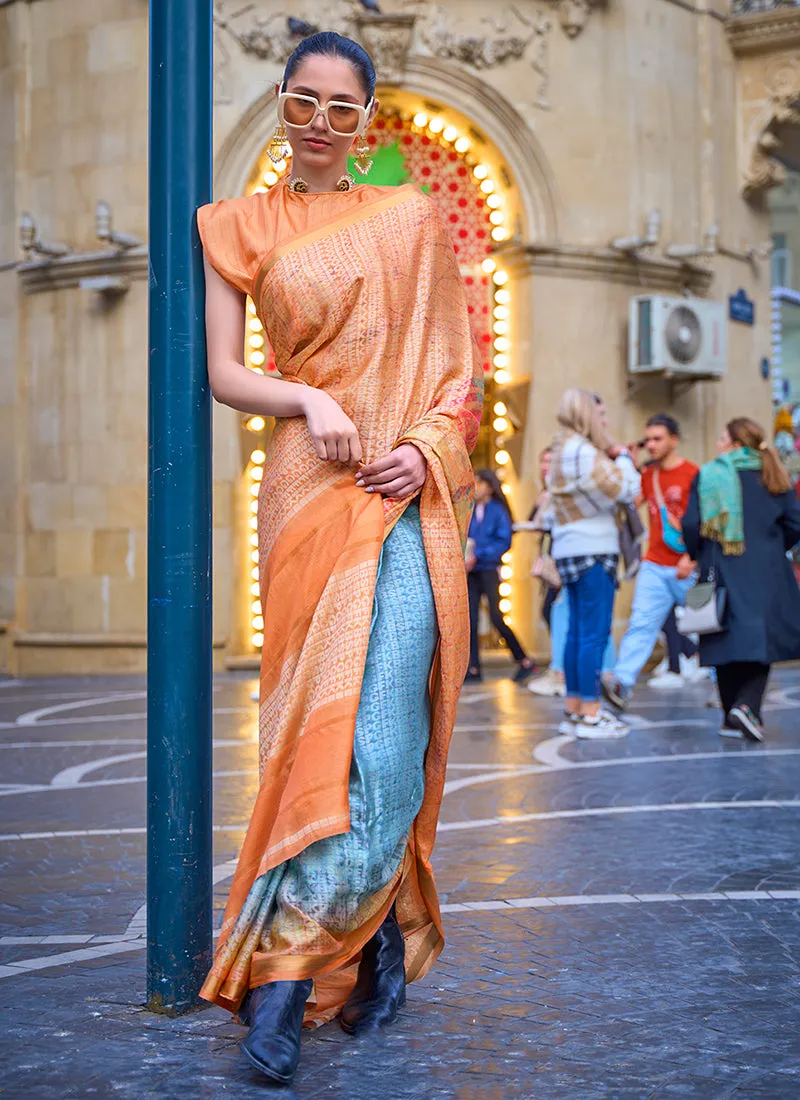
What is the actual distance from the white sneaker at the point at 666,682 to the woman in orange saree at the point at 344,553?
10089 millimetres

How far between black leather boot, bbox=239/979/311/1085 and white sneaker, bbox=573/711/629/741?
6223mm

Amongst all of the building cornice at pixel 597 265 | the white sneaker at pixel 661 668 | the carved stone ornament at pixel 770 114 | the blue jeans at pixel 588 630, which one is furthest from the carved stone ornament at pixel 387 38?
the blue jeans at pixel 588 630

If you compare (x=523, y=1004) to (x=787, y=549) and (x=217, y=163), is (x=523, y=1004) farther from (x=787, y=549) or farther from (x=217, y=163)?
(x=217, y=163)

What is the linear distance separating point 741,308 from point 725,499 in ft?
29.1

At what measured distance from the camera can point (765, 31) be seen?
17578 mm

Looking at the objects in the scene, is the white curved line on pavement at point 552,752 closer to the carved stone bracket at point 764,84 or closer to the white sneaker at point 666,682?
the white sneaker at point 666,682

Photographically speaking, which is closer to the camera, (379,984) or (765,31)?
(379,984)

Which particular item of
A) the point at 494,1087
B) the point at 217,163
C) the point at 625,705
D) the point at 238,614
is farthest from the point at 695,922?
the point at 217,163

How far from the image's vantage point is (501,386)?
1625 cm

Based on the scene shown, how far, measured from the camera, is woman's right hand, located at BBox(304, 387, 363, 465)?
321 centimetres

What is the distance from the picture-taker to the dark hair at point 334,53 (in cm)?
338

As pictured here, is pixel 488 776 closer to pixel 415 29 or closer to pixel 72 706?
pixel 72 706

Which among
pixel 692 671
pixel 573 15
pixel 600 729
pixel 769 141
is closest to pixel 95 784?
pixel 600 729

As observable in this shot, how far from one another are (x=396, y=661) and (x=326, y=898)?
0.50 meters
